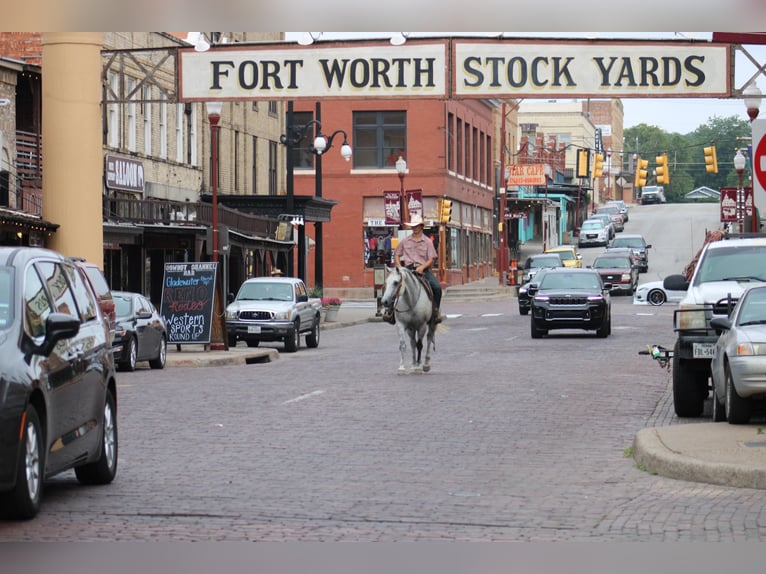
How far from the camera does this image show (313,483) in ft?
40.5

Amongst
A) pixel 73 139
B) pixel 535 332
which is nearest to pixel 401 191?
pixel 535 332

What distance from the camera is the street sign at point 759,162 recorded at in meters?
15.3

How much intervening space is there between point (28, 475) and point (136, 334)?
16.9 meters

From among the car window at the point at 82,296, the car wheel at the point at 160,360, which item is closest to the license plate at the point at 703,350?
the car window at the point at 82,296

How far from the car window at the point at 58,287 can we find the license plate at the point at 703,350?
7518 millimetres

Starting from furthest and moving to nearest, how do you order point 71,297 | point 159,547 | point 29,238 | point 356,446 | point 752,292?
point 29,238 < point 752,292 < point 356,446 < point 71,297 < point 159,547

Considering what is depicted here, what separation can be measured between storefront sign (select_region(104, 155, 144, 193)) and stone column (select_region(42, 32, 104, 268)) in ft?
35.8

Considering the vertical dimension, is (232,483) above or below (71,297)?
below

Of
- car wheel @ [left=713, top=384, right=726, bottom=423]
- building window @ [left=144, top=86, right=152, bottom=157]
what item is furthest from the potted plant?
car wheel @ [left=713, top=384, right=726, bottom=423]

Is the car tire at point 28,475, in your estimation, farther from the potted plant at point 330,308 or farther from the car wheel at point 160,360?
the potted plant at point 330,308

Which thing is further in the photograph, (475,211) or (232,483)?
(475,211)

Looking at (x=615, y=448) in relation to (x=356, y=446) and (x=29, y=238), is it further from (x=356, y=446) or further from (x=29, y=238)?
(x=29, y=238)

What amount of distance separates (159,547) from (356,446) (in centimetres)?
563
